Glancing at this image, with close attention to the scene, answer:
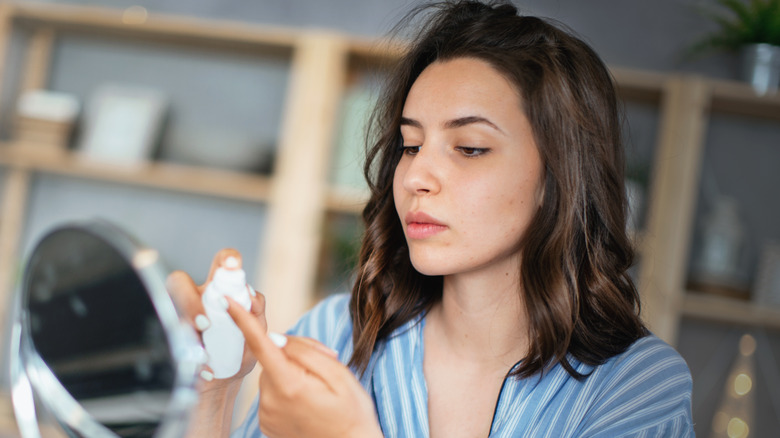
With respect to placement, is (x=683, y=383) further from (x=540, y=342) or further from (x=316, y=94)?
(x=316, y=94)

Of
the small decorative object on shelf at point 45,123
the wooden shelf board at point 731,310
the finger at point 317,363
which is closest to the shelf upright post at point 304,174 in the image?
the small decorative object on shelf at point 45,123

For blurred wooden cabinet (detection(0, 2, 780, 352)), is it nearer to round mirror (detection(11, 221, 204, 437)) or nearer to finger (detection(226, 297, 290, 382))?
finger (detection(226, 297, 290, 382))

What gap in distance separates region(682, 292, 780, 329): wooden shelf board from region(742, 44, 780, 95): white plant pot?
2.04ft

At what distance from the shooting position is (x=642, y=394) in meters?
0.91

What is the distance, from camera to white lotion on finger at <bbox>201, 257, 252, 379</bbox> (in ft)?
2.29

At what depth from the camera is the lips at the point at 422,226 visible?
0.95 m

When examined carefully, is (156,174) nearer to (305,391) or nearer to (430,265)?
(430,265)

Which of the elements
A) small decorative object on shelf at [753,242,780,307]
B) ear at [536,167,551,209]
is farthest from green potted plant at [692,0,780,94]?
ear at [536,167,551,209]

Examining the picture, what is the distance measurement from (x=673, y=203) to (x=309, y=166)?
1061 mm

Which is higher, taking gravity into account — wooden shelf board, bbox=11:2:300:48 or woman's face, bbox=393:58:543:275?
wooden shelf board, bbox=11:2:300:48

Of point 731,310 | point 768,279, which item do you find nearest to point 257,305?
point 731,310

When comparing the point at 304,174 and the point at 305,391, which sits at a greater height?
the point at 304,174

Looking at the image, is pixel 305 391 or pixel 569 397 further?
pixel 569 397

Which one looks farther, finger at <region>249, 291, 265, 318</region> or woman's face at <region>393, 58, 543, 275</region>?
woman's face at <region>393, 58, 543, 275</region>
